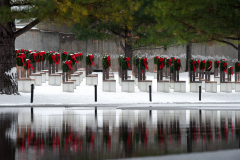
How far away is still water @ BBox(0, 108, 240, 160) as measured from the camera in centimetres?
976

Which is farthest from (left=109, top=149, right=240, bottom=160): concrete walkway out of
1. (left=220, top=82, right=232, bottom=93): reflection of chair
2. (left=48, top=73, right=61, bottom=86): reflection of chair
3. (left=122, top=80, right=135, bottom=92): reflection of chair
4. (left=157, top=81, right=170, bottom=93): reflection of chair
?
(left=48, top=73, right=61, bottom=86): reflection of chair

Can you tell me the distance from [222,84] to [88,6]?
11066mm

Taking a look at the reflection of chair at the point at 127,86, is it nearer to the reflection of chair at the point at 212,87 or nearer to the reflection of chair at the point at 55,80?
the reflection of chair at the point at 55,80

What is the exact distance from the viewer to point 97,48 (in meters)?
48.6

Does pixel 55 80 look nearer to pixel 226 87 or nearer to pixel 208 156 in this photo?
pixel 226 87

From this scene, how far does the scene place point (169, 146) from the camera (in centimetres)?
1041

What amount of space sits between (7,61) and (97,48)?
26.0m

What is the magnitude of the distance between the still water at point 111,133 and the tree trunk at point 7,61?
4.47 metres

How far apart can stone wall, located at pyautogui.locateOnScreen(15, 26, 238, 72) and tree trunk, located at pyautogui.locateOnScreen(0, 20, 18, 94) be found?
61.7 ft

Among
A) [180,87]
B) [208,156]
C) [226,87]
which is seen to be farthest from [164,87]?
[208,156]

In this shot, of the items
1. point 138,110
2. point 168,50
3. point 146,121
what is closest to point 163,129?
point 146,121

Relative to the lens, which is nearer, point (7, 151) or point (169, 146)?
point (7, 151)

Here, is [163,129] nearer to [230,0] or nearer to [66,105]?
[66,105]

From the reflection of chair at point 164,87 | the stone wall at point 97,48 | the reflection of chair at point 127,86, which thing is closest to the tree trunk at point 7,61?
the reflection of chair at point 127,86
